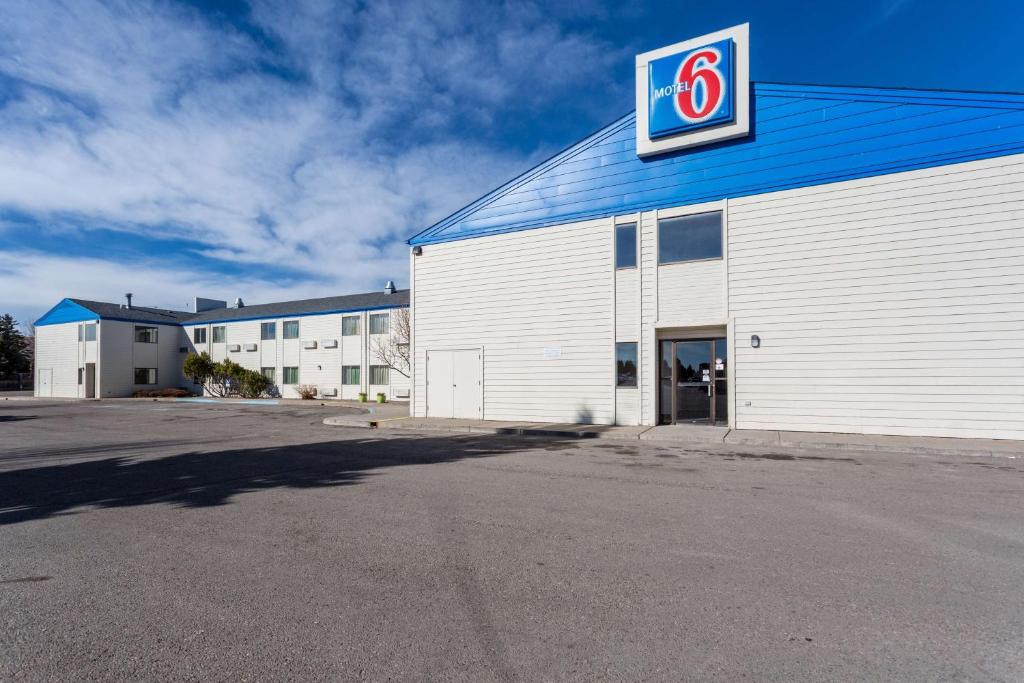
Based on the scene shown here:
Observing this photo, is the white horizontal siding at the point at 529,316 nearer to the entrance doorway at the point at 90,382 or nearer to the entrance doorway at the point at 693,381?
the entrance doorway at the point at 693,381

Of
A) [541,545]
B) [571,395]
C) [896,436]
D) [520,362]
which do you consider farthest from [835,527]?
[520,362]

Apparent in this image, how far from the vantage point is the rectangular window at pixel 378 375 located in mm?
34312

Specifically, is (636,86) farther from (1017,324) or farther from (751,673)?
(751,673)

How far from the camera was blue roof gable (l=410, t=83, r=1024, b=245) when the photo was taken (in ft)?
41.0

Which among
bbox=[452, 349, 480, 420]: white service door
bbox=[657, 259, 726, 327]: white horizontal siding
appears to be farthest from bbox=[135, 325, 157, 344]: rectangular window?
bbox=[657, 259, 726, 327]: white horizontal siding

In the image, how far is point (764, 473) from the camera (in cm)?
883

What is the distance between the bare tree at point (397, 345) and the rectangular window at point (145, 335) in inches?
827

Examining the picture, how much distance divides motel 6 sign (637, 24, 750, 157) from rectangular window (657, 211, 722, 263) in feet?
6.23

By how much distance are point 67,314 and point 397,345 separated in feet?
93.6

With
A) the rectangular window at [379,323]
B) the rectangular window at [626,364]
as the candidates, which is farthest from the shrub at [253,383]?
the rectangular window at [626,364]

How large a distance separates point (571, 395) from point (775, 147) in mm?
8188

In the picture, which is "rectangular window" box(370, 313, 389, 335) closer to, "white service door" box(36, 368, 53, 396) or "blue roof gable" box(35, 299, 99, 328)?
"blue roof gable" box(35, 299, 99, 328)

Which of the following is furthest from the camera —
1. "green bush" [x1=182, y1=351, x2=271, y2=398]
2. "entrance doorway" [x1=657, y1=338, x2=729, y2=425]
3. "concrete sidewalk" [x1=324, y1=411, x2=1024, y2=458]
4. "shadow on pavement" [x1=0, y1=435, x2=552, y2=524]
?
"green bush" [x1=182, y1=351, x2=271, y2=398]

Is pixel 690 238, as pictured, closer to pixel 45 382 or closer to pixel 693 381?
pixel 693 381
